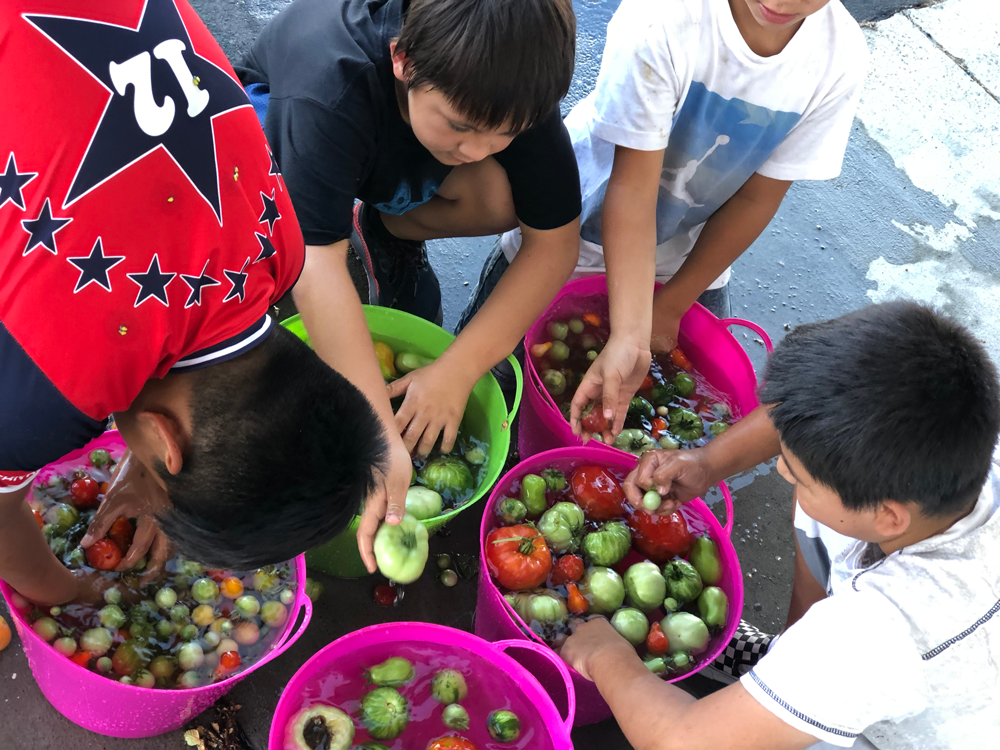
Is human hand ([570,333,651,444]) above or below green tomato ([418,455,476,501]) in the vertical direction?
above

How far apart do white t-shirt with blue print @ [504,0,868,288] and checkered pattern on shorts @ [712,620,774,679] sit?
1081 mm

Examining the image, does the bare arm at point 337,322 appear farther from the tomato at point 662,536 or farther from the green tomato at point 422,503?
the tomato at point 662,536

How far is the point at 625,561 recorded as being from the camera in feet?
5.87

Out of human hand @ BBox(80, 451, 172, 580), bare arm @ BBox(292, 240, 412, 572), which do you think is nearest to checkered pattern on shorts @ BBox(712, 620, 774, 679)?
bare arm @ BBox(292, 240, 412, 572)

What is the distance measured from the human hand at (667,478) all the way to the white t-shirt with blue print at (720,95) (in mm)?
695

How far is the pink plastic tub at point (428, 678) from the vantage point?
54.2 inches

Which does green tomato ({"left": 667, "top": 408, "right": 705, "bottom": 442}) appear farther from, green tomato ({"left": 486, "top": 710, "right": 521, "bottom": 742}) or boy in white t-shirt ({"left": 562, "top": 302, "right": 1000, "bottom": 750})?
green tomato ({"left": 486, "top": 710, "right": 521, "bottom": 742})

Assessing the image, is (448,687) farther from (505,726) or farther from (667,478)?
(667,478)

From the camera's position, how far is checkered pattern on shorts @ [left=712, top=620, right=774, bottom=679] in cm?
174

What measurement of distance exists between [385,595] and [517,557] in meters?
0.37

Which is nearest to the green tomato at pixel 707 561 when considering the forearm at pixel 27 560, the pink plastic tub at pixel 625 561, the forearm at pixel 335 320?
the pink plastic tub at pixel 625 561

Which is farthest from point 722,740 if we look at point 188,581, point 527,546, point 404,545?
point 188,581

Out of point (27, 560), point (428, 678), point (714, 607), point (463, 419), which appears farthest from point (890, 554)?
point (27, 560)

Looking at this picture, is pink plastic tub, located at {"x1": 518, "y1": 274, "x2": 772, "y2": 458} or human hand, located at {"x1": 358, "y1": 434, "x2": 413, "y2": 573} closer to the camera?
human hand, located at {"x1": 358, "y1": 434, "x2": 413, "y2": 573}
